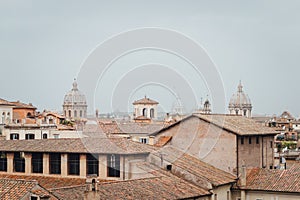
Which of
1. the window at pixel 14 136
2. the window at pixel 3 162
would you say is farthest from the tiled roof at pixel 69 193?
the window at pixel 14 136

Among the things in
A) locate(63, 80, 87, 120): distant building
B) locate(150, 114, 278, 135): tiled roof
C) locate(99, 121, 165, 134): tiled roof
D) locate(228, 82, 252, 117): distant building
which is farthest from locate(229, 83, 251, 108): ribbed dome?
locate(150, 114, 278, 135): tiled roof

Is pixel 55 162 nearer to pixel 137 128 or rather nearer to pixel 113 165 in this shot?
pixel 113 165

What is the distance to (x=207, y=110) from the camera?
56781 mm

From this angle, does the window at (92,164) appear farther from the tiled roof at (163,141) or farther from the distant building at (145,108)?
the distant building at (145,108)

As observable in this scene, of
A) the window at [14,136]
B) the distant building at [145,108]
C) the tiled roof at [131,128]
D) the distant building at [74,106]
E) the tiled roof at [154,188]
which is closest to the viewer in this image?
the tiled roof at [154,188]

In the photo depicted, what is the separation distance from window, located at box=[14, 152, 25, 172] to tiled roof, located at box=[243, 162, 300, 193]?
39.9 ft

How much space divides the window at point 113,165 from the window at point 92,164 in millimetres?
623

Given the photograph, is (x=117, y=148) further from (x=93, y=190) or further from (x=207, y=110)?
(x=207, y=110)

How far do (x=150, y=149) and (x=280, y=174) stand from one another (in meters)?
7.55

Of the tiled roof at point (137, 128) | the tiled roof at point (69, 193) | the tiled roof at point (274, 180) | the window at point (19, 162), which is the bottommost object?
the tiled roof at point (274, 180)

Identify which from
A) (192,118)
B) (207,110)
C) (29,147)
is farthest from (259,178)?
(207,110)

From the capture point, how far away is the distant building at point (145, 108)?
105312 mm

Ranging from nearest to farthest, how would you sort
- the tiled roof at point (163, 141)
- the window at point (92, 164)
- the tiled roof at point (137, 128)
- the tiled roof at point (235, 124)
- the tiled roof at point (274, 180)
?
the window at point (92, 164) → the tiled roof at point (274, 180) → the tiled roof at point (235, 124) → the tiled roof at point (163, 141) → the tiled roof at point (137, 128)

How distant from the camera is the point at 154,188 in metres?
31.2
